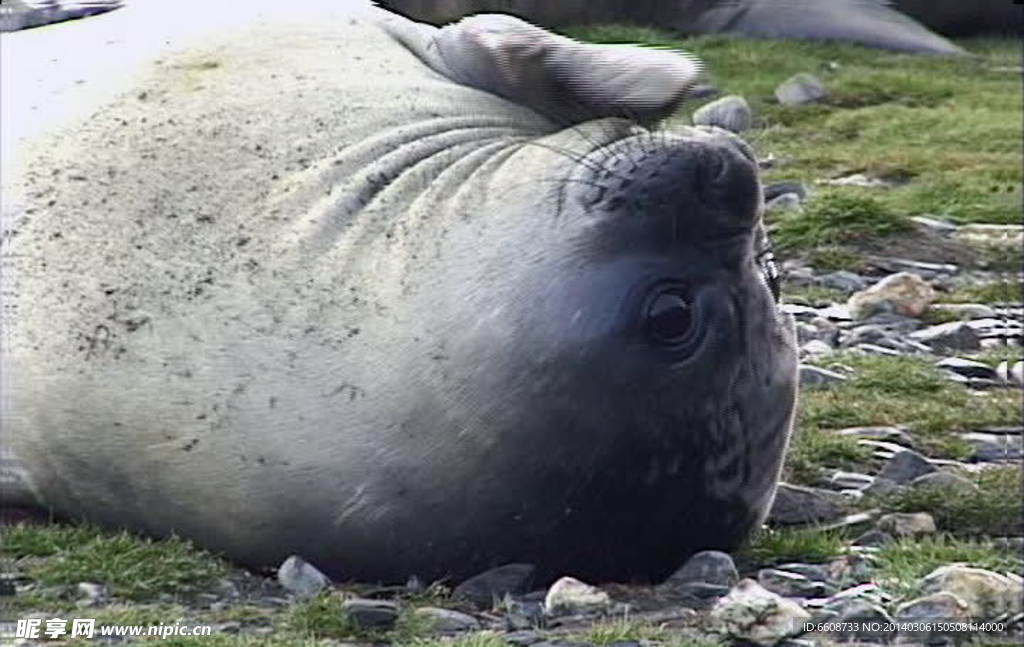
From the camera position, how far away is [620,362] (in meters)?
4.29

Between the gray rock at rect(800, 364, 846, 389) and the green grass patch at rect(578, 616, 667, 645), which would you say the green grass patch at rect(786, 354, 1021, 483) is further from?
the green grass patch at rect(578, 616, 667, 645)

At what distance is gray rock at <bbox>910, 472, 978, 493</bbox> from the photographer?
5.18m

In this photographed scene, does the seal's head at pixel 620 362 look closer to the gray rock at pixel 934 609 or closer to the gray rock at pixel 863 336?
the gray rock at pixel 934 609

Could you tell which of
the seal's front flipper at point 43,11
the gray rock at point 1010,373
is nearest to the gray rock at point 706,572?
the seal's front flipper at point 43,11

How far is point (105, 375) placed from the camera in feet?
14.8

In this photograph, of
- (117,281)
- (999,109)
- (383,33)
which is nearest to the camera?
(117,281)

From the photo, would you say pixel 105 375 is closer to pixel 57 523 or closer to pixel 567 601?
pixel 57 523

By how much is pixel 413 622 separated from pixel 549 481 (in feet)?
1.07

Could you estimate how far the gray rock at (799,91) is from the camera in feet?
37.3

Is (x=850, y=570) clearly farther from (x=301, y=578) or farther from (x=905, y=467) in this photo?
(x=301, y=578)

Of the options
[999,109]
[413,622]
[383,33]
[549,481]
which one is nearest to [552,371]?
[549,481]

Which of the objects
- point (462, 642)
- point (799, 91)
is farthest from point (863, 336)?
point (799, 91)

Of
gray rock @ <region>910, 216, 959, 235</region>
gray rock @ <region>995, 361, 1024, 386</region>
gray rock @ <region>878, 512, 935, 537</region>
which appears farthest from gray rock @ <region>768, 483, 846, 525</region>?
gray rock @ <region>910, 216, 959, 235</region>

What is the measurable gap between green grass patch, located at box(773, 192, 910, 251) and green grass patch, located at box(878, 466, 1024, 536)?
2719 millimetres
